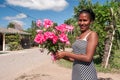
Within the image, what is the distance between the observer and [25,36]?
1976 inches

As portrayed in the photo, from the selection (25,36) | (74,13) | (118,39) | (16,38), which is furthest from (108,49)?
(25,36)

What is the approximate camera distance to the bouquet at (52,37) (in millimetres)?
3754

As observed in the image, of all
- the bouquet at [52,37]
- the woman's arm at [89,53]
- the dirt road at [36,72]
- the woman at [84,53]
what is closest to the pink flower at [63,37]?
the bouquet at [52,37]

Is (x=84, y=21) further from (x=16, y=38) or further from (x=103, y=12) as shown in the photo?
(x=16, y=38)

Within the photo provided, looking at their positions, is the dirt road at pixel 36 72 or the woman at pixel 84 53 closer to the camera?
the woman at pixel 84 53

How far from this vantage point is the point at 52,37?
3.75 meters

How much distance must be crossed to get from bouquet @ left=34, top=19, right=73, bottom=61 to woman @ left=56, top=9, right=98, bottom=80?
0.26 meters

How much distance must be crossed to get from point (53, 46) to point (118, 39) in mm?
10958

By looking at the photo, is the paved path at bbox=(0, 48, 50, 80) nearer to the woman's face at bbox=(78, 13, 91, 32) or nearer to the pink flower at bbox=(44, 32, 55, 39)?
the pink flower at bbox=(44, 32, 55, 39)

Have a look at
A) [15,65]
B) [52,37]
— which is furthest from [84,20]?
[15,65]

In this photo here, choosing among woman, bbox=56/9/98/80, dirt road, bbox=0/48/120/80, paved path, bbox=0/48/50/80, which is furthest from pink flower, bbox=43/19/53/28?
paved path, bbox=0/48/50/80

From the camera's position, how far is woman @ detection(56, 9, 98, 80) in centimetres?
336

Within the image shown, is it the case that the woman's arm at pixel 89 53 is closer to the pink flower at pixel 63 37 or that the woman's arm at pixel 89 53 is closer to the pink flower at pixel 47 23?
the pink flower at pixel 63 37

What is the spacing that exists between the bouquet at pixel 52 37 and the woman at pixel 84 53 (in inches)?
10.4
